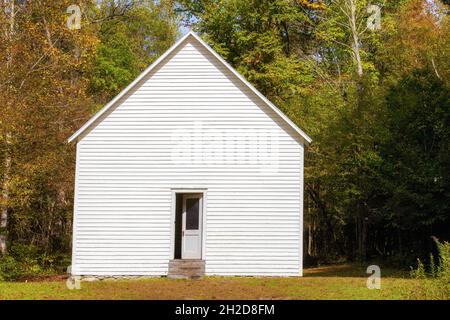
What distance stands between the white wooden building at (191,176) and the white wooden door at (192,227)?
1.3 inches

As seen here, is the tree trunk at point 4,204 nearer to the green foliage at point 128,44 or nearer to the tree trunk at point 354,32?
the green foliage at point 128,44

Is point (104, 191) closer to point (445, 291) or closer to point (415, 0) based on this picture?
point (445, 291)

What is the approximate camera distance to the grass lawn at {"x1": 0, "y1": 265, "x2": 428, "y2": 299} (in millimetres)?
14906

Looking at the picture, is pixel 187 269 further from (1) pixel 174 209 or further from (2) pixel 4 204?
(2) pixel 4 204

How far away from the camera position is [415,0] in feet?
118

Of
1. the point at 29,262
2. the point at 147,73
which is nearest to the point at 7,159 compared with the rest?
the point at 29,262

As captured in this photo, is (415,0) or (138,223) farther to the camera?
(415,0)

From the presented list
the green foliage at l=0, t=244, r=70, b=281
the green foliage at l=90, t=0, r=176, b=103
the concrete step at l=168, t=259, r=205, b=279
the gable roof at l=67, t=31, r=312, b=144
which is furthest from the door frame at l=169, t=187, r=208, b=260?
the green foliage at l=90, t=0, r=176, b=103

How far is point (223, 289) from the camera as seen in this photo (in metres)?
16.3

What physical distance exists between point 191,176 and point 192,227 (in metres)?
1.74

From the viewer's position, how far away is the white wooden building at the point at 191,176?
1970 centimetres

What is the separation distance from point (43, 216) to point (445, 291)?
2111 centimetres
